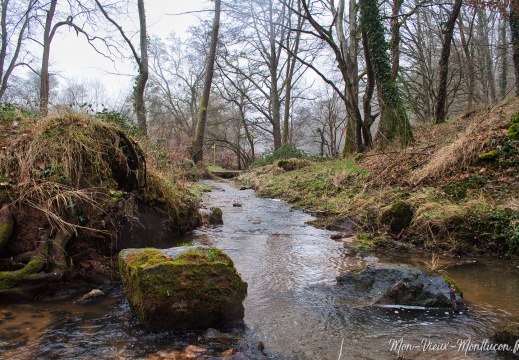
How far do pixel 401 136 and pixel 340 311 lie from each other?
7.86 meters

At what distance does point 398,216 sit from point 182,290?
154 inches

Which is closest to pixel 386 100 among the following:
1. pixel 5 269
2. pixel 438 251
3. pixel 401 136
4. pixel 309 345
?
pixel 401 136

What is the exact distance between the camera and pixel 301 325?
8.52 feet

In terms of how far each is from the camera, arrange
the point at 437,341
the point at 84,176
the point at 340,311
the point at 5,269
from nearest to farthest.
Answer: the point at 437,341 < the point at 340,311 < the point at 5,269 < the point at 84,176

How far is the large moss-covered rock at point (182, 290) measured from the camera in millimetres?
2434

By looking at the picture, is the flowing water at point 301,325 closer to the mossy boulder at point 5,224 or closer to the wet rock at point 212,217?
the mossy boulder at point 5,224

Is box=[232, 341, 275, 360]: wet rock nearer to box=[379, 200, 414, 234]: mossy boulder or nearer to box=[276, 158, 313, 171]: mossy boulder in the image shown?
box=[379, 200, 414, 234]: mossy boulder

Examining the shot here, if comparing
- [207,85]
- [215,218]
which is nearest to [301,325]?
[215,218]

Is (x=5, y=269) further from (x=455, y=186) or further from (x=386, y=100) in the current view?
(x=386, y=100)

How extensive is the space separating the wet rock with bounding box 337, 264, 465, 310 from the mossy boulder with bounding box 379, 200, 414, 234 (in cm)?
213

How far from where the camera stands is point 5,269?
304cm

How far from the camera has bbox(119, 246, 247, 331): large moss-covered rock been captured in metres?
2.43

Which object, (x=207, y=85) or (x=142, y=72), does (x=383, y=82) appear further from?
(x=207, y=85)

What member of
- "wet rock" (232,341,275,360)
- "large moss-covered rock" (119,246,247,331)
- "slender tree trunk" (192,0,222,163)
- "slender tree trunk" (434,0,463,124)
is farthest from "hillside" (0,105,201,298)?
"slender tree trunk" (192,0,222,163)
